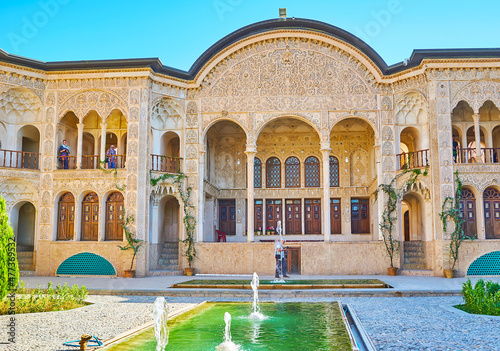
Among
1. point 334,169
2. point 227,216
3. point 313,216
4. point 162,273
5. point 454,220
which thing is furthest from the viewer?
point 227,216

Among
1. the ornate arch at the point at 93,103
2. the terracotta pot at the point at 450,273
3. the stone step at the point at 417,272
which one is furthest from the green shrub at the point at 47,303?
the terracotta pot at the point at 450,273

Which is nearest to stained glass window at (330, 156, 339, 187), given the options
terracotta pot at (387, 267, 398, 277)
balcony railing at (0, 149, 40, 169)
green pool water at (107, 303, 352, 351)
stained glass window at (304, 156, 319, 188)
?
stained glass window at (304, 156, 319, 188)

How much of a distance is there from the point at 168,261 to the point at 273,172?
24.9 feet

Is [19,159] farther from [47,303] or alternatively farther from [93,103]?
[47,303]

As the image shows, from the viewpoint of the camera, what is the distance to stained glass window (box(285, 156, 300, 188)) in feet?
79.7

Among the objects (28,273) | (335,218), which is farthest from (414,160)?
(28,273)

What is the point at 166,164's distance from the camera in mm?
20328

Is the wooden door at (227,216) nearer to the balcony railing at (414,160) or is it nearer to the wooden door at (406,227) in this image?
the balcony railing at (414,160)

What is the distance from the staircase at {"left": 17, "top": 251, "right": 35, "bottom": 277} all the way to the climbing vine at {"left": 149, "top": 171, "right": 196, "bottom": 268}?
5.81 m

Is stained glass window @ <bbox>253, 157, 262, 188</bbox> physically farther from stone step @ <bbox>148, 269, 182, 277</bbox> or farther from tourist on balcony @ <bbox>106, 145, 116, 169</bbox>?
tourist on balcony @ <bbox>106, 145, 116, 169</bbox>

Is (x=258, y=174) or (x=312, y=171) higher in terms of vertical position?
(x=312, y=171)

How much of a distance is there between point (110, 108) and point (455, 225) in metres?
14.1

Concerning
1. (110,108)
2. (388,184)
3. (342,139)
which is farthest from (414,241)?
(110,108)

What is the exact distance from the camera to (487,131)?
2002 centimetres
